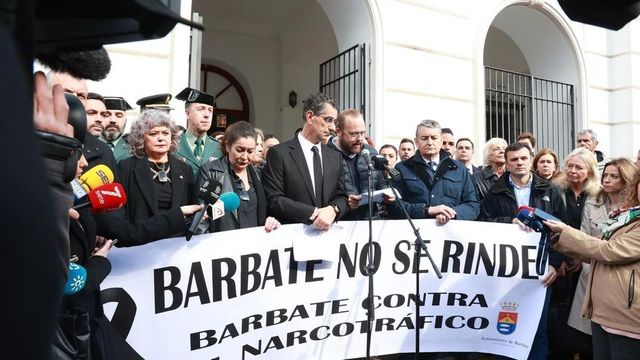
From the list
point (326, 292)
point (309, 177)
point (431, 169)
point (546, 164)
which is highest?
point (546, 164)

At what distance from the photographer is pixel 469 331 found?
4.14 metres

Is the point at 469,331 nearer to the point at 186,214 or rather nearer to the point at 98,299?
the point at 186,214

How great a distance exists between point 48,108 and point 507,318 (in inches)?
158

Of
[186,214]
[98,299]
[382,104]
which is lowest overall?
[98,299]

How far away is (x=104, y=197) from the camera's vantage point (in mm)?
2164

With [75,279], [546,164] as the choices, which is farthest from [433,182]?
[75,279]

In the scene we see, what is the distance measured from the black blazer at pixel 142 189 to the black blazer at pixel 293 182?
27.4 inches

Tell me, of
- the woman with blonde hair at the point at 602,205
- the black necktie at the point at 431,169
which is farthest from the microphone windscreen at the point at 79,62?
the woman with blonde hair at the point at 602,205

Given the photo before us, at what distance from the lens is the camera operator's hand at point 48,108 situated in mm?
919

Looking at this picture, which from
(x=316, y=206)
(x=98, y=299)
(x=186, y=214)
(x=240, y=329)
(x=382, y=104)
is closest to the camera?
(x=98, y=299)

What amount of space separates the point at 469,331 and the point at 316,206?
1563mm

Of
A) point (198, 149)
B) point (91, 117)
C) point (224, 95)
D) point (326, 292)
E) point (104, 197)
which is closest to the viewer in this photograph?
point (104, 197)

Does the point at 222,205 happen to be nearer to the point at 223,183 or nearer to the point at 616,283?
the point at 223,183

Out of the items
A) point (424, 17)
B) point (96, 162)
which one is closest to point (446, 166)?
point (96, 162)
